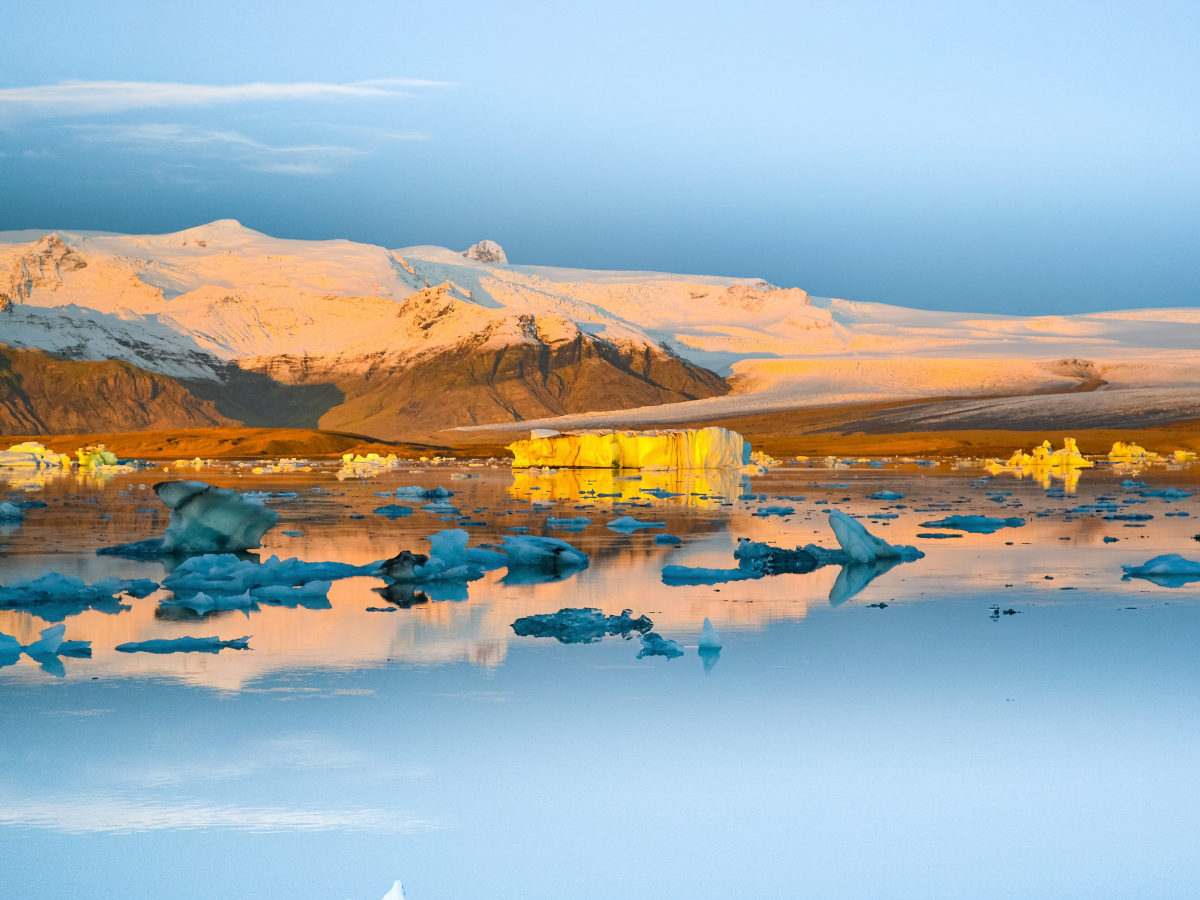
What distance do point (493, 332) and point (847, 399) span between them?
56.8 m

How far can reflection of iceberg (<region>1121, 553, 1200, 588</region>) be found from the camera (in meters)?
12.6

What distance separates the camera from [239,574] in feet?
38.8

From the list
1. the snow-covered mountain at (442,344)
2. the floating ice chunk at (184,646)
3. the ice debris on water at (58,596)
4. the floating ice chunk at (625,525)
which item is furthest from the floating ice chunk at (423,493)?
the snow-covered mountain at (442,344)

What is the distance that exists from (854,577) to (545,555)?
132 inches

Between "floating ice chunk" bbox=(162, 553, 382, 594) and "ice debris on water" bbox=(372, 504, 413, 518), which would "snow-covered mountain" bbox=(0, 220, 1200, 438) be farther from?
"floating ice chunk" bbox=(162, 553, 382, 594)

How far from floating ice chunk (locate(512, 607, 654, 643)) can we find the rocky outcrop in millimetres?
149345

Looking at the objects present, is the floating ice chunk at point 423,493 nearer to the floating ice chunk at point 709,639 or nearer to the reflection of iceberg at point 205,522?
the reflection of iceberg at point 205,522

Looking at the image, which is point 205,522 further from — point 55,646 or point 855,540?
point 855,540

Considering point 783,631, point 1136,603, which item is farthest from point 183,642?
point 1136,603

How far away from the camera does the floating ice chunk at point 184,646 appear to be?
28.3 ft

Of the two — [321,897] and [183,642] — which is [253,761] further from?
[183,642]

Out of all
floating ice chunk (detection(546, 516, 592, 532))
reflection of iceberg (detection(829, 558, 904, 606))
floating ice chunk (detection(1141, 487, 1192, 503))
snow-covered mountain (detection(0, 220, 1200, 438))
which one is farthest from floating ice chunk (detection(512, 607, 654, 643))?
snow-covered mountain (detection(0, 220, 1200, 438))

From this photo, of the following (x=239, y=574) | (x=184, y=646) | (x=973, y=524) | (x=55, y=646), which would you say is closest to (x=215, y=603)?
(x=239, y=574)

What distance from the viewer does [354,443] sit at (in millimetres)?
88625
